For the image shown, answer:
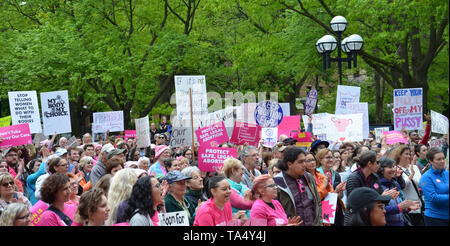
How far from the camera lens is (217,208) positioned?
591 cm

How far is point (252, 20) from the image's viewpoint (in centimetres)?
2777

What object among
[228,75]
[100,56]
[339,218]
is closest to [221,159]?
[339,218]

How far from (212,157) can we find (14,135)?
5927 millimetres

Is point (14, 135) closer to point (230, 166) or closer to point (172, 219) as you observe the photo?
point (230, 166)

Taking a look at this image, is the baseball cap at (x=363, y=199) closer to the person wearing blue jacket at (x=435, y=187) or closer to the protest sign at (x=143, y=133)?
the person wearing blue jacket at (x=435, y=187)

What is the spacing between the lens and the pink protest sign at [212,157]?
30.5 feet

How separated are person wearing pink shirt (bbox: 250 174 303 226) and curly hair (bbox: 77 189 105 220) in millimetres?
1474

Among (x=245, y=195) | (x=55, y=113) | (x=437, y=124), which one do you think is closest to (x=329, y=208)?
(x=245, y=195)

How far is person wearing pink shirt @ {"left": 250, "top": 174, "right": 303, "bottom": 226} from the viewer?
18.4 feet

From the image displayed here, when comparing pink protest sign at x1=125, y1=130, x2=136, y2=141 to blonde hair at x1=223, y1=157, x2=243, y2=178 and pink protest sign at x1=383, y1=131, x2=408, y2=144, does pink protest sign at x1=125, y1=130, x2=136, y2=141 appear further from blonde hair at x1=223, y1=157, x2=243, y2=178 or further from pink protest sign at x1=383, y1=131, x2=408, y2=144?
blonde hair at x1=223, y1=157, x2=243, y2=178

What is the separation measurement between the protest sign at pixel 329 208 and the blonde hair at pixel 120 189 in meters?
2.47

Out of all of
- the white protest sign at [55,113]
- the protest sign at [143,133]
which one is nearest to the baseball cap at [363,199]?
the protest sign at [143,133]

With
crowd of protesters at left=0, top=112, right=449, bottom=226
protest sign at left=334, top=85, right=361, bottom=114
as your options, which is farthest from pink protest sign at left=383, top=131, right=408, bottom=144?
crowd of protesters at left=0, top=112, right=449, bottom=226
